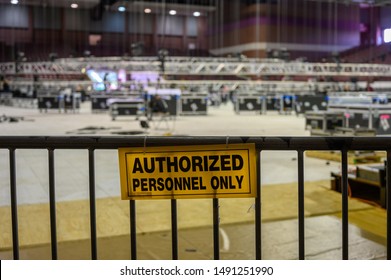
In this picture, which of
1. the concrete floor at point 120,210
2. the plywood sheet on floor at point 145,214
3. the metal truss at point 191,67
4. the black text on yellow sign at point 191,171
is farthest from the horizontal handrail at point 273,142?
the metal truss at point 191,67

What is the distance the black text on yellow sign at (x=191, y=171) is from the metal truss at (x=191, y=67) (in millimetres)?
27900

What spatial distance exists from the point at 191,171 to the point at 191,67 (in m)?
30.2

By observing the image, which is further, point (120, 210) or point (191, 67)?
point (191, 67)

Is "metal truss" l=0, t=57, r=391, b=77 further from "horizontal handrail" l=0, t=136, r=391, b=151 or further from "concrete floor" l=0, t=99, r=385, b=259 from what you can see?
"horizontal handrail" l=0, t=136, r=391, b=151

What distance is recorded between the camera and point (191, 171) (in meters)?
2.93

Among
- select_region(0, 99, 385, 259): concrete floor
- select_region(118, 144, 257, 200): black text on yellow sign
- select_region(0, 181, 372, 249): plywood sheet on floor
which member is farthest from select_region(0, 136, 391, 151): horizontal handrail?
select_region(0, 181, 372, 249): plywood sheet on floor

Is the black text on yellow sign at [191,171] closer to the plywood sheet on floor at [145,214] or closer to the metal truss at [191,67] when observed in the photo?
the plywood sheet on floor at [145,214]

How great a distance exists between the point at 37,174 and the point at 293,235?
540 cm

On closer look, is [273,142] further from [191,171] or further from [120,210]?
[120,210]

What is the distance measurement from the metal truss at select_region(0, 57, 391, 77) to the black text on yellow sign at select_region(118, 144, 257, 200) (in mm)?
27900

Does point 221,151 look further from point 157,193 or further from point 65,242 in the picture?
point 65,242

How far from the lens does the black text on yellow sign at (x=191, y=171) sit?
114 inches

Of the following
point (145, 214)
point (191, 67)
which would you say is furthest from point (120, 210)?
point (191, 67)

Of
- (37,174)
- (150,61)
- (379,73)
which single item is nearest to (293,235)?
(37,174)
